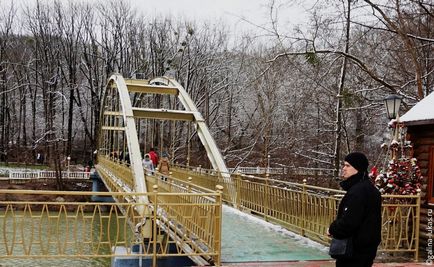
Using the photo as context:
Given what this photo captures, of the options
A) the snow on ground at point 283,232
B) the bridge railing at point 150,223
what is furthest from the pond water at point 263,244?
the bridge railing at point 150,223

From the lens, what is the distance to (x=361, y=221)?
14.6ft

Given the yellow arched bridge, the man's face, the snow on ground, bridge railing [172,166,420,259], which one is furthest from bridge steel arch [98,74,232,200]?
the man's face

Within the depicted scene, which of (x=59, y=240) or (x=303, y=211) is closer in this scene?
(x=59, y=240)

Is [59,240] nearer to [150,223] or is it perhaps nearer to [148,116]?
[150,223]

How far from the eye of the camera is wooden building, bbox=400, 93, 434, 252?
9219 mm

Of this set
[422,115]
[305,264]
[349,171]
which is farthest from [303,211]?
[349,171]

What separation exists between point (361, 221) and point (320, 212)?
4857 millimetres

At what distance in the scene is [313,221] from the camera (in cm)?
955

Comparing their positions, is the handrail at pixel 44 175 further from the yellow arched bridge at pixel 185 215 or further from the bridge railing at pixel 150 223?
the bridge railing at pixel 150 223

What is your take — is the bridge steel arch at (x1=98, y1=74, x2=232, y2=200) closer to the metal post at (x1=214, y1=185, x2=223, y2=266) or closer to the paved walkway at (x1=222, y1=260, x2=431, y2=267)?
the metal post at (x1=214, y1=185, x2=223, y2=266)

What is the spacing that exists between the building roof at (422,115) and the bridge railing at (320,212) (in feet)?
4.86

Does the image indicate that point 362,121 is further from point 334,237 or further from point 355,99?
point 334,237

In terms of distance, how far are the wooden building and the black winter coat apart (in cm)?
508

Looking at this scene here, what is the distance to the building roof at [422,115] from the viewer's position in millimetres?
8984
